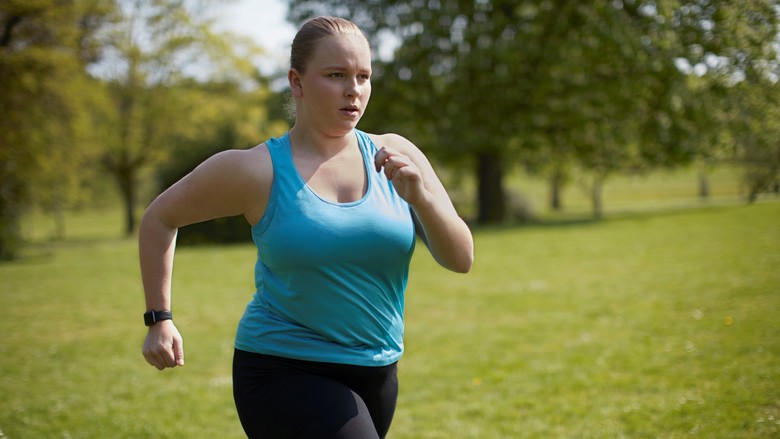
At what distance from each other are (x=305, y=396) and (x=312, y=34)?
1.31 m

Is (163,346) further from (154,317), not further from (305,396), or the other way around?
(305,396)

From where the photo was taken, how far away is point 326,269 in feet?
7.84

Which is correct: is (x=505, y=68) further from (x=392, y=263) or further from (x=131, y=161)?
(x=131, y=161)

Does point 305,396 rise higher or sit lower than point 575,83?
lower

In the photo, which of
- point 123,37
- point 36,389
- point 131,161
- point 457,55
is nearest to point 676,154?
point 457,55

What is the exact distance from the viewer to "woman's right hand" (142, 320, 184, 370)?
245cm

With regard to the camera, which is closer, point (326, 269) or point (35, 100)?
point (326, 269)

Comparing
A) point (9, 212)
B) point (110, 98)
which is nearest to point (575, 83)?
point (9, 212)

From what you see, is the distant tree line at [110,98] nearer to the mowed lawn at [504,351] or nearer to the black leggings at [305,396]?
the mowed lawn at [504,351]

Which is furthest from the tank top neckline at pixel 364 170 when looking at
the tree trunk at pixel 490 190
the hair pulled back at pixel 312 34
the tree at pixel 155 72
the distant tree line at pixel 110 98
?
the tree at pixel 155 72

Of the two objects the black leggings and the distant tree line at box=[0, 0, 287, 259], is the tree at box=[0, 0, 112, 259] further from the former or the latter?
the black leggings

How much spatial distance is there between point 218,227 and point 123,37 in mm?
13427

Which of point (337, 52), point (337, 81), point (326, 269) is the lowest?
point (326, 269)

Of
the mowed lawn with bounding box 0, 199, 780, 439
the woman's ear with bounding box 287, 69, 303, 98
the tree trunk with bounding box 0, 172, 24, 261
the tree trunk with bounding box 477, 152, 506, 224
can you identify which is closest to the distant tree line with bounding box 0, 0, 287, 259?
the tree trunk with bounding box 0, 172, 24, 261
